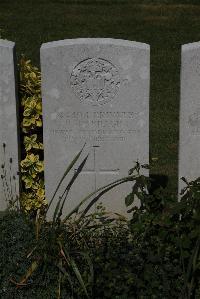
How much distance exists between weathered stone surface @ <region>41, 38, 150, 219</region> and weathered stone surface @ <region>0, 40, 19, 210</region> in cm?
28

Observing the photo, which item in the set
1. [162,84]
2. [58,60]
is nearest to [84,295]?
[58,60]

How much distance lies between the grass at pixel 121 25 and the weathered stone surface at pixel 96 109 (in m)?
3.65

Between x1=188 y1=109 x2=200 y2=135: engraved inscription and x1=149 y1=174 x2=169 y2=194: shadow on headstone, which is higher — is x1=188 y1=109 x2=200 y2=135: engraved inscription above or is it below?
above

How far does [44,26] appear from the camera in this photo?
552 inches

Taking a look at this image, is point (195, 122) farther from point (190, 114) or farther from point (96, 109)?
point (96, 109)

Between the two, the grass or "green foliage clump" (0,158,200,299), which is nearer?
"green foliage clump" (0,158,200,299)

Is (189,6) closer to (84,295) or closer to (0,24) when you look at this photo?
(0,24)

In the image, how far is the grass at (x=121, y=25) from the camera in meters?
11.6

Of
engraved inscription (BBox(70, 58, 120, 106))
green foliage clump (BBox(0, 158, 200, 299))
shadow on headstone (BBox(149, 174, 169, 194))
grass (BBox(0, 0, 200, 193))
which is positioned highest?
grass (BBox(0, 0, 200, 193))

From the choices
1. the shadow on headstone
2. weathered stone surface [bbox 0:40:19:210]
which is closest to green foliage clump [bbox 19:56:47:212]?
weathered stone surface [bbox 0:40:19:210]

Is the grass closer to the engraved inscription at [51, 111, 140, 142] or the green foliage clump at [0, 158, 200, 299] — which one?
the engraved inscription at [51, 111, 140, 142]

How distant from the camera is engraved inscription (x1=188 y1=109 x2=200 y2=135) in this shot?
6250 millimetres

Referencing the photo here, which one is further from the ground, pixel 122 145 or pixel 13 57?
pixel 13 57

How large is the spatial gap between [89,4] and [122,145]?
9567mm
